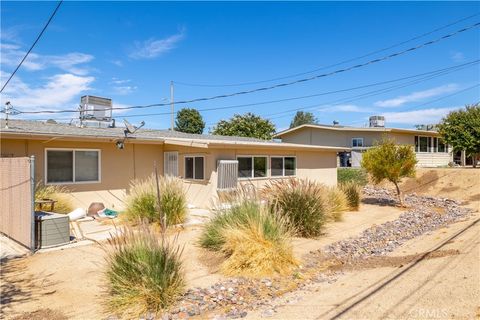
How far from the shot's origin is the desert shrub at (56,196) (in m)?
10.2

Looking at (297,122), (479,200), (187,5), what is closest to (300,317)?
(187,5)

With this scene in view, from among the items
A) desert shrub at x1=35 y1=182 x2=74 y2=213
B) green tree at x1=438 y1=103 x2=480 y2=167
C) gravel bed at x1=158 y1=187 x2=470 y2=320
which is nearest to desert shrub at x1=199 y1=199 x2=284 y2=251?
gravel bed at x1=158 y1=187 x2=470 y2=320

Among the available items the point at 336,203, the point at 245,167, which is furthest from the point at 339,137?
the point at 336,203

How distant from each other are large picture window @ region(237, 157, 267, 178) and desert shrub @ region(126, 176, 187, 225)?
15.7 ft

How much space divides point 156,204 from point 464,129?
24.7 meters

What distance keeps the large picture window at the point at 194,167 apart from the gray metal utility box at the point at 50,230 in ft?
20.3

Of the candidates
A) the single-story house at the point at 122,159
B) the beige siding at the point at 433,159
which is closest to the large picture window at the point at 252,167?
the single-story house at the point at 122,159

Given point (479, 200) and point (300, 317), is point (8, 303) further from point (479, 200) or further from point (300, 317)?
point (479, 200)

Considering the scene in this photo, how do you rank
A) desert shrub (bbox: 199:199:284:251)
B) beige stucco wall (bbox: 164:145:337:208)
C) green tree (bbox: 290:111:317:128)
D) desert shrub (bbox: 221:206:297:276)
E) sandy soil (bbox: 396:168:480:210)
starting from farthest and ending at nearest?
green tree (bbox: 290:111:317:128)
sandy soil (bbox: 396:168:480:210)
beige stucco wall (bbox: 164:145:337:208)
desert shrub (bbox: 199:199:284:251)
desert shrub (bbox: 221:206:297:276)

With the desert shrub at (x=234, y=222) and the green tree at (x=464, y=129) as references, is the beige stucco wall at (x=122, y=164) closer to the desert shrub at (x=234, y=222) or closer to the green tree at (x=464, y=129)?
the desert shrub at (x=234, y=222)

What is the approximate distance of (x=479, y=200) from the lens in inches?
699

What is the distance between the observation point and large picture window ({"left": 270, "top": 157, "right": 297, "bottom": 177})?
15781 millimetres

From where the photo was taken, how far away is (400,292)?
4980 mm

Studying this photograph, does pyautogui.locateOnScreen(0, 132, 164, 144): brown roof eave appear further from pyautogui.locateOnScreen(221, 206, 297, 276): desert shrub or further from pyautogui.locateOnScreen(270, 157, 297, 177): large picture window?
pyautogui.locateOnScreen(221, 206, 297, 276): desert shrub
